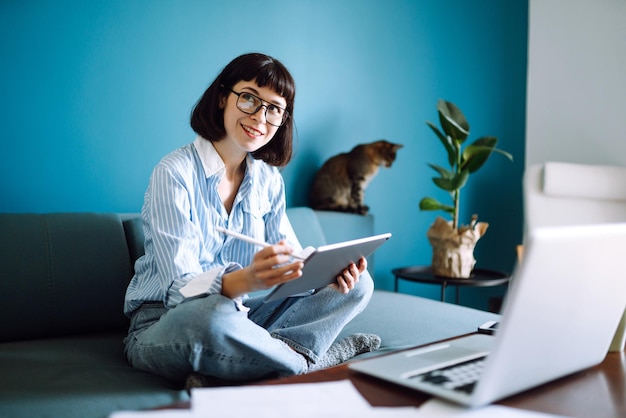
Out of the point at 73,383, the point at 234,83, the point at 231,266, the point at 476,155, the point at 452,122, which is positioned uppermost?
the point at 234,83

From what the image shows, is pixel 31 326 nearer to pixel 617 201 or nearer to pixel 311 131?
pixel 311 131

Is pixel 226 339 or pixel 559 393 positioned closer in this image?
pixel 559 393

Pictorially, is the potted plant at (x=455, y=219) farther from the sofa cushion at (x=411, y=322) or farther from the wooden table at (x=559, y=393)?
the wooden table at (x=559, y=393)

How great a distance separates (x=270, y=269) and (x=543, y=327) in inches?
21.5

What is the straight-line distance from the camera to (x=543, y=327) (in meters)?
0.76

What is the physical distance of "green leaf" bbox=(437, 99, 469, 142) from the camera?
2533 mm

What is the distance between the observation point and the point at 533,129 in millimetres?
3379

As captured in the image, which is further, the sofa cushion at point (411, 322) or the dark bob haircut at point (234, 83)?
the sofa cushion at point (411, 322)

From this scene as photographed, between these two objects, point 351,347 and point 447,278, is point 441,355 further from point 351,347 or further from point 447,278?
point 447,278

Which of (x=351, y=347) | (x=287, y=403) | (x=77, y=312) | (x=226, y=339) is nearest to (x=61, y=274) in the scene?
(x=77, y=312)

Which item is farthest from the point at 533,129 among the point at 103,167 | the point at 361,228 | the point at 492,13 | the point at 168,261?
the point at 168,261

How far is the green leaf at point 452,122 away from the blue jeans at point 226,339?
4.02 feet

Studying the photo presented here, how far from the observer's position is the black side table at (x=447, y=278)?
2.51 metres

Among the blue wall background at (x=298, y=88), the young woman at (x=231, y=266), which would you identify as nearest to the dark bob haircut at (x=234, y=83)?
the young woman at (x=231, y=266)
